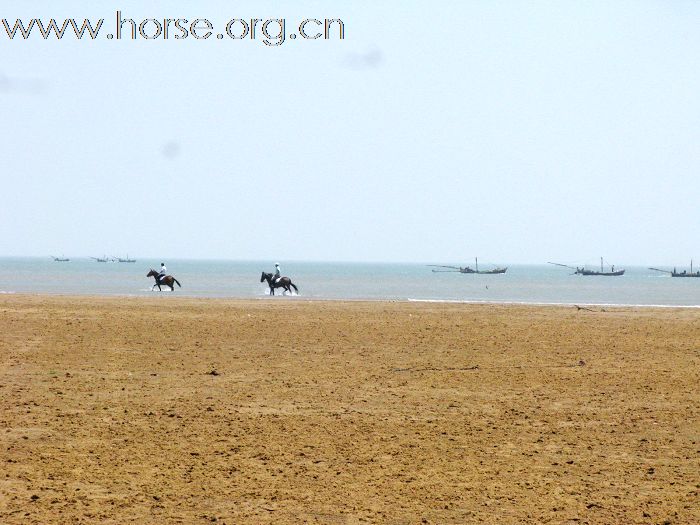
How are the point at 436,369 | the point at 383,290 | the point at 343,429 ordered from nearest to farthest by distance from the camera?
1. the point at 343,429
2. the point at 436,369
3. the point at 383,290

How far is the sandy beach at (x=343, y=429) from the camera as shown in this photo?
297 inches

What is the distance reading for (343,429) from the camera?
34.8 feet

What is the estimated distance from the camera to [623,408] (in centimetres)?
1231

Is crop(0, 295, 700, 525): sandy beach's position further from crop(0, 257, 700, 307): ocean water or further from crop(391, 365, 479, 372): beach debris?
crop(0, 257, 700, 307): ocean water

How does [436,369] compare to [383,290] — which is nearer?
[436,369]

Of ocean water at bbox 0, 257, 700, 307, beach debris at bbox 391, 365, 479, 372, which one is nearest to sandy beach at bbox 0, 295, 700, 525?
beach debris at bbox 391, 365, 479, 372

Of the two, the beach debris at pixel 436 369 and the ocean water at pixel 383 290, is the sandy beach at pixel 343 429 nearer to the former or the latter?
the beach debris at pixel 436 369

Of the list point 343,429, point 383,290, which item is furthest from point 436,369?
point 383,290

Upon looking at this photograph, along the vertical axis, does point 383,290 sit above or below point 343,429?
below

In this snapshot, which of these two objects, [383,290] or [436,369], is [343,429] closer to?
[436,369]

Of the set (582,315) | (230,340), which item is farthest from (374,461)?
(582,315)

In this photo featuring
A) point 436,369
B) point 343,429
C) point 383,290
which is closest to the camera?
point 343,429

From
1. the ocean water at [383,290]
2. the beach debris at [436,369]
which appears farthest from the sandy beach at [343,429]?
the ocean water at [383,290]

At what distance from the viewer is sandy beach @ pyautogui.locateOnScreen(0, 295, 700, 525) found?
753cm
